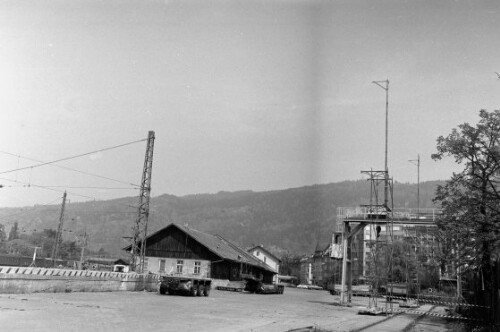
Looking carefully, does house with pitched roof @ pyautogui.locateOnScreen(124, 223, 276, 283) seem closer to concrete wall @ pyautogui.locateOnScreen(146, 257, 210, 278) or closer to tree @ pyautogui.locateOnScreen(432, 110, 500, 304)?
concrete wall @ pyautogui.locateOnScreen(146, 257, 210, 278)

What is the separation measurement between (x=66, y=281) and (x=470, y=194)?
2301 centimetres

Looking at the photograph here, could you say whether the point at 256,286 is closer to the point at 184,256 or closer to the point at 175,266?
the point at 184,256

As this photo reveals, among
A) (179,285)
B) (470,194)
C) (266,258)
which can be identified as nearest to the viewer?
(470,194)

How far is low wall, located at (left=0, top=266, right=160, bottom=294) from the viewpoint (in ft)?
74.0

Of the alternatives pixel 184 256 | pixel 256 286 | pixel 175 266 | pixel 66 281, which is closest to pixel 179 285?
pixel 66 281

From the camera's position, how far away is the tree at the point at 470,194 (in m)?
21.8

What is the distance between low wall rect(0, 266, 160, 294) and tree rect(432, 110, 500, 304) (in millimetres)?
21245

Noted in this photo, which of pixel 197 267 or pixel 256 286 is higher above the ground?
pixel 197 267

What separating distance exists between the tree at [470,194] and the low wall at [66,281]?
2125 centimetres

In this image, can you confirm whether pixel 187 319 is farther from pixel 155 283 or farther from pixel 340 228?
pixel 340 228

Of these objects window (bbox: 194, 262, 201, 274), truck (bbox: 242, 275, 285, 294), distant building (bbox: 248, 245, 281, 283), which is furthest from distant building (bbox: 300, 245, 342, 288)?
truck (bbox: 242, 275, 285, 294)

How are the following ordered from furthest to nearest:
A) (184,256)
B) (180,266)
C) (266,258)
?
(266,258)
(184,256)
(180,266)

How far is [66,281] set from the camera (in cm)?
2684

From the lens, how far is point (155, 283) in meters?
36.5
